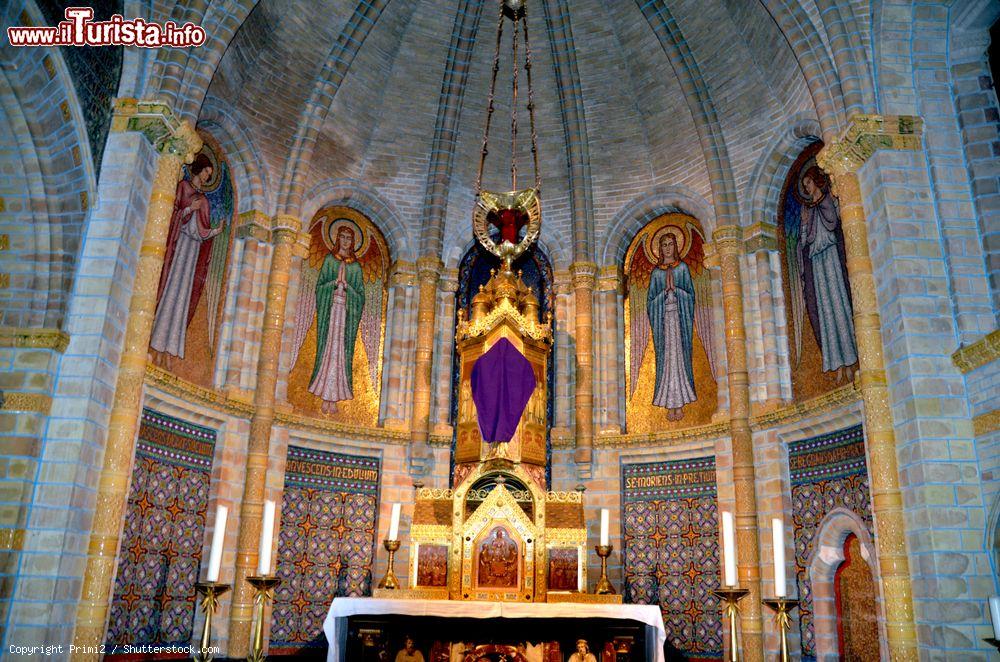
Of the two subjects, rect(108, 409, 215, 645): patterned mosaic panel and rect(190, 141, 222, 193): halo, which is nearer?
rect(108, 409, 215, 645): patterned mosaic panel

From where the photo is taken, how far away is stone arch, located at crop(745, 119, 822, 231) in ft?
44.7

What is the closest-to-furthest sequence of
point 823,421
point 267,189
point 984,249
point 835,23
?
point 984,249
point 835,23
point 823,421
point 267,189

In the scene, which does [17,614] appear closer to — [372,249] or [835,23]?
[372,249]

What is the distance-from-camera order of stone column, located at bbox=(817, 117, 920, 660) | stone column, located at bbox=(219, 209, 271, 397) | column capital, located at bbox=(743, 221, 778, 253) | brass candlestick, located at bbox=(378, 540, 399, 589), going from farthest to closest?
column capital, located at bbox=(743, 221, 778, 253)
stone column, located at bbox=(219, 209, 271, 397)
brass candlestick, located at bbox=(378, 540, 399, 589)
stone column, located at bbox=(817, 117, 920, 660)

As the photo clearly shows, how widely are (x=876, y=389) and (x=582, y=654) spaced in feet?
16.9

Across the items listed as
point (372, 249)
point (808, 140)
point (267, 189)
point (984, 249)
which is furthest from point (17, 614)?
point (808, 140)

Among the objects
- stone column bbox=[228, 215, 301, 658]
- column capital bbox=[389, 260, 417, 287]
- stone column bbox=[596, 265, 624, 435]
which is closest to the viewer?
stone column bbox=[228, 215, 301, 658]

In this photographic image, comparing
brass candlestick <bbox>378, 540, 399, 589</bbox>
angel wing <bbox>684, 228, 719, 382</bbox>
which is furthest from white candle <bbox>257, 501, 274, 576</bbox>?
angel wing <bbox>684, 228, 719, 382</bbox>

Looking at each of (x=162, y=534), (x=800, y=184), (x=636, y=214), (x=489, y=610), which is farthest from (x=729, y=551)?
(x=636, y=214)

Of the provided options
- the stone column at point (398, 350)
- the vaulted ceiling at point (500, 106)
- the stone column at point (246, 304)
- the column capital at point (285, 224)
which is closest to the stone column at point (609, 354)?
the vaulted ceiling at point (500, 106)

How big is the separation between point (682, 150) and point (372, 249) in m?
6.52

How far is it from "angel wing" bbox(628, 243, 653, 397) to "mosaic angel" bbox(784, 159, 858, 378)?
300 centimetres

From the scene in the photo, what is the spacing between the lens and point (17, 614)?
8.07 m

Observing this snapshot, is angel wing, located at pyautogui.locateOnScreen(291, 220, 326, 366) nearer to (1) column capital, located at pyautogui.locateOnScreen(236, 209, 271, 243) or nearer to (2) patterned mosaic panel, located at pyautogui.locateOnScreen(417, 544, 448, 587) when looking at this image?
(1) column capital, located at pyautogui.locateOnScreen(236, 209, 271, 243)
